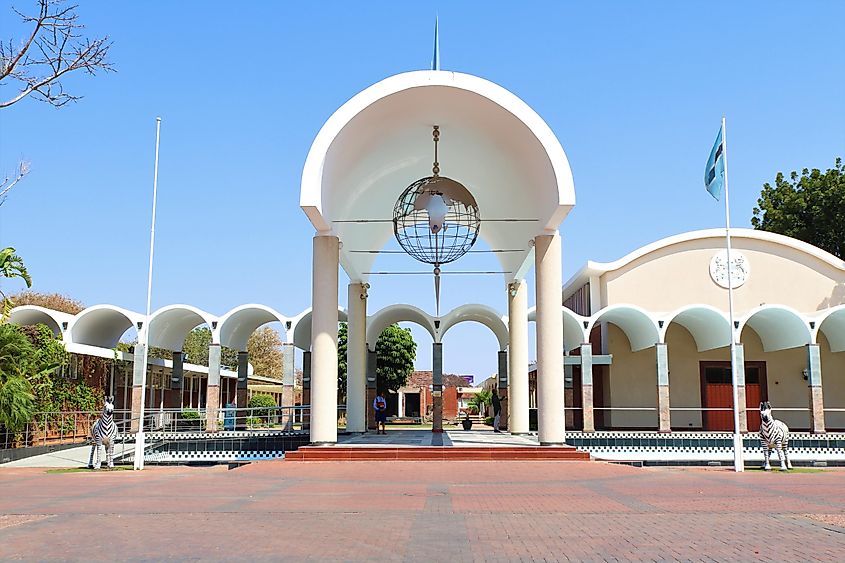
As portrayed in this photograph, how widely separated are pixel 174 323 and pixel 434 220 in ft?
49.6

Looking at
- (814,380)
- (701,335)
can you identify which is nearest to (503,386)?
(701,335)

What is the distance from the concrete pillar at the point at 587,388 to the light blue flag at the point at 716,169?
1068 centimetres


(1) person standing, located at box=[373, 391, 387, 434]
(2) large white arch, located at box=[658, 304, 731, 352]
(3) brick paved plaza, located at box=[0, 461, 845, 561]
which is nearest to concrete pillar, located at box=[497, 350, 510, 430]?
(1) person standing, located at box=[373, 391, 387, 434]

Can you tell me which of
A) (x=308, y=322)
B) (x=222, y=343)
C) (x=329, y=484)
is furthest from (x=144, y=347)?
(x=329, y=484)

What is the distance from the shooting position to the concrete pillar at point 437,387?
2666cm

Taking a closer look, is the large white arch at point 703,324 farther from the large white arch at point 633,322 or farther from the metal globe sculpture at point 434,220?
the metal globe sculpture at point 434,220

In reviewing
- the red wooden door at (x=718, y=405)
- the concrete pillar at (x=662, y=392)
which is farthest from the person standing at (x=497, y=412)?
the red wooden door at (x=718, y=405)

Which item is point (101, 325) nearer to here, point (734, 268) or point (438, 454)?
point (438, 454)

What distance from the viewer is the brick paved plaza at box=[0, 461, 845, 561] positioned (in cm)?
778

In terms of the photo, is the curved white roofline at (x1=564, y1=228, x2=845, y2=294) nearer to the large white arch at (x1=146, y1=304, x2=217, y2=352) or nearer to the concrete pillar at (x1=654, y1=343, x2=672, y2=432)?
the concrete pillar at (x1=654, y1=343, x2=672, y2=432)

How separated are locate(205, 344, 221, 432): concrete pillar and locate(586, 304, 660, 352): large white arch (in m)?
13.2

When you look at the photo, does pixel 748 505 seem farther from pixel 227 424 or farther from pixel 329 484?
pixel 227 424

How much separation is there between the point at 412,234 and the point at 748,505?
492 inches

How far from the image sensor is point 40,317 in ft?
96.8
